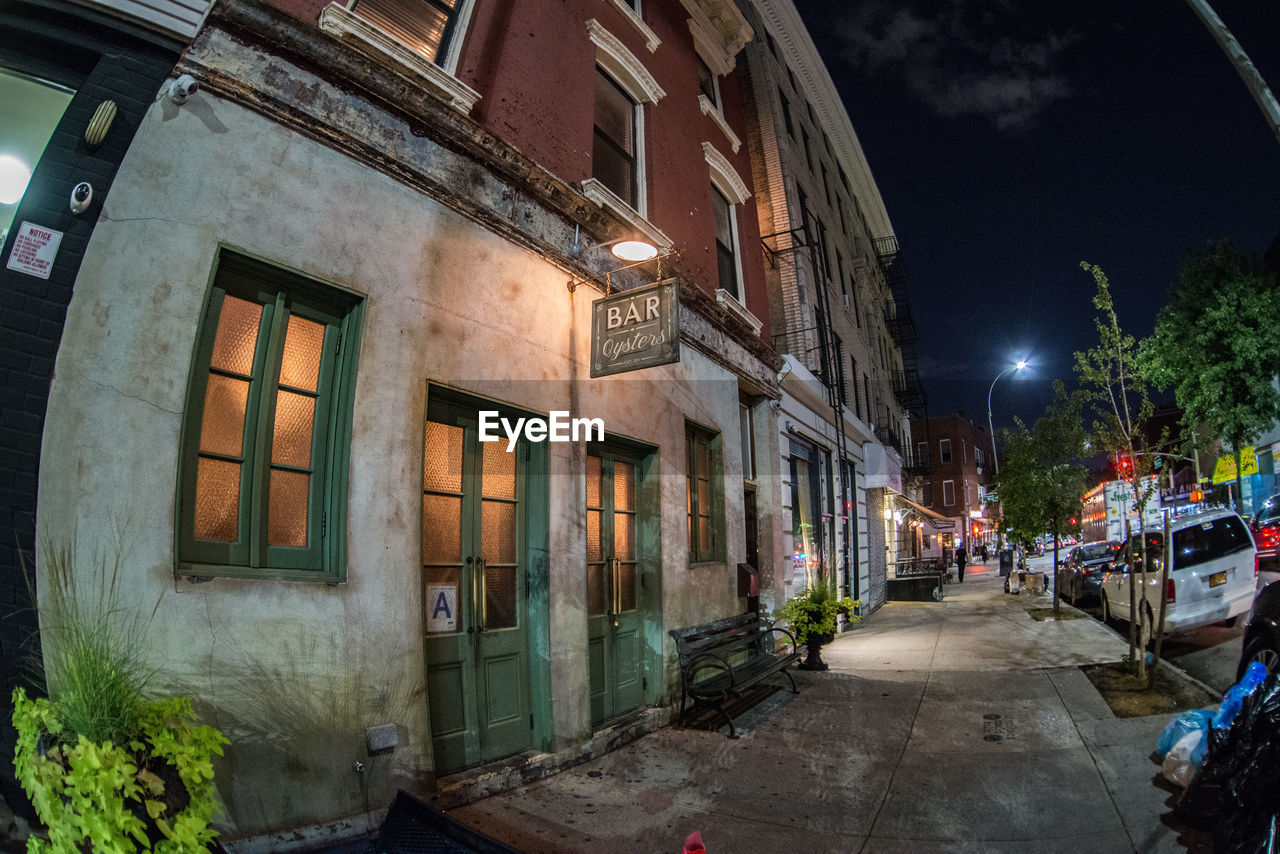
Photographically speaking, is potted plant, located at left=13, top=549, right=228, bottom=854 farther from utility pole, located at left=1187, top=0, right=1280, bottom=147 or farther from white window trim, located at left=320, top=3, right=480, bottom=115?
utility pole, located at left=1187, top=0, right=1280, bottom=147

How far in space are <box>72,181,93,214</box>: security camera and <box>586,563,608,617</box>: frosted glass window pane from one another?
4.89 meters

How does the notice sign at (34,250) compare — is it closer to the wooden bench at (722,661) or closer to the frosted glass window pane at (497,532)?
the frosted glass window pane at (497,532)

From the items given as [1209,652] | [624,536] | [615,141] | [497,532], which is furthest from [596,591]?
[1209,652]

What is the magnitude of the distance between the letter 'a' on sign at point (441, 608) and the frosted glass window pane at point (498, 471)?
3.02 feet

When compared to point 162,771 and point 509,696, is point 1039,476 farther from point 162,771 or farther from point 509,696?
point 162,771

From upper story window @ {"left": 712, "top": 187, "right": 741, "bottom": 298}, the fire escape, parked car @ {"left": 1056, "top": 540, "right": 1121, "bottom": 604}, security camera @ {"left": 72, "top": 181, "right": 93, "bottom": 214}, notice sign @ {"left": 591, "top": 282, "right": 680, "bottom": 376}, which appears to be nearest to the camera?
security camera @ {"left": 72, "top": 181, "right": 93, "bottom": 214}

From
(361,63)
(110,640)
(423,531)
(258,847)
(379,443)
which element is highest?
(361,63)

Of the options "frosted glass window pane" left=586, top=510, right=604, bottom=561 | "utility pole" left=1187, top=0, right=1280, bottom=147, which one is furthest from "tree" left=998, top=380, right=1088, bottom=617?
"frosted glass window pane" left=586, top=510, right=604, bottom=561

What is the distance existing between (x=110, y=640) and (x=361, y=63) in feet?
13.6

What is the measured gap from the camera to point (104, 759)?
89.2 inches

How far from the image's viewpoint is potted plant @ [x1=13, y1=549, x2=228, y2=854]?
2242mm

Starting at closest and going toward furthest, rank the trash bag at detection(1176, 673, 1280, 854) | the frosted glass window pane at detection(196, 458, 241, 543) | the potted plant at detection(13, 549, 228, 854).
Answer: the potted plant at detection(13, 549, 228, 854), the trash bag at detection(1176, 673, 1280, 854), the frosted glass window pane at detection(196, 458, 241, 543)

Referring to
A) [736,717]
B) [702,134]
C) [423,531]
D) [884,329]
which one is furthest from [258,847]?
[884,329]

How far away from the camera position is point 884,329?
26.5 meters
